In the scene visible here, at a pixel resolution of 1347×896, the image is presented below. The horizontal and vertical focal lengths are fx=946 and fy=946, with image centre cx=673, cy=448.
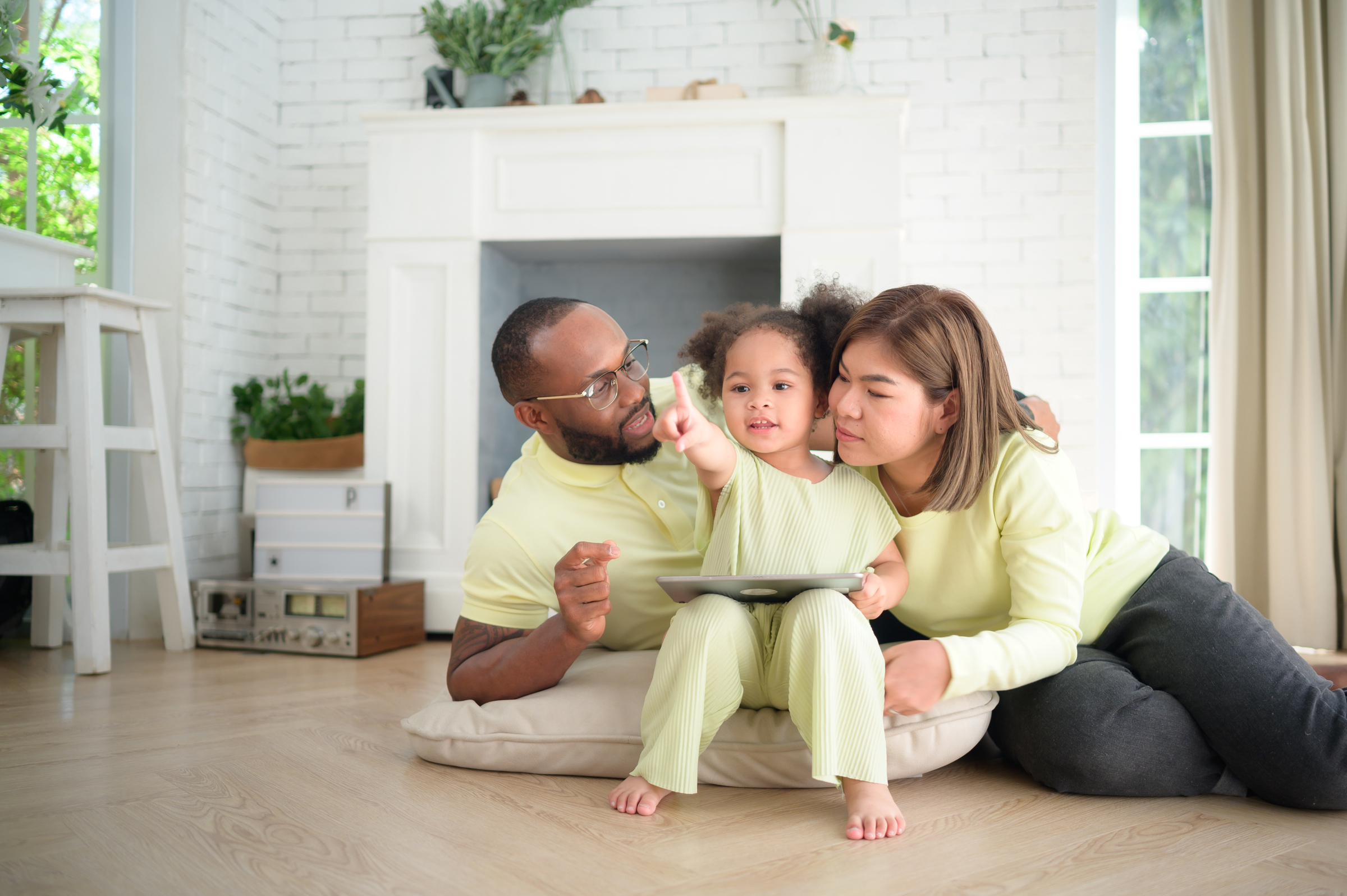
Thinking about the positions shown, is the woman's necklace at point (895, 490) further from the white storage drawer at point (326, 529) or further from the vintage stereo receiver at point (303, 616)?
the white storage drawer at point (326, 529)

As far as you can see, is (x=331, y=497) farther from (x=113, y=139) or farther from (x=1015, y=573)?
(x=1015, y=573)

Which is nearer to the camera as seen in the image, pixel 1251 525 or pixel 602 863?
pixel 602 863

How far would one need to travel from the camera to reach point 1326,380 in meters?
2.85

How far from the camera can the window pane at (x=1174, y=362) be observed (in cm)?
322

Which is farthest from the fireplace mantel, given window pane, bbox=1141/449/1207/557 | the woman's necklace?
the woman's necklace

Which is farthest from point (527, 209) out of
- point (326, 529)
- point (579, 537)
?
point (579, 537)

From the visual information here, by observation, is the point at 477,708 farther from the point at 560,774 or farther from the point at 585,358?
the point at 585,358

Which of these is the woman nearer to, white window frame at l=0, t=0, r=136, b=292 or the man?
the man

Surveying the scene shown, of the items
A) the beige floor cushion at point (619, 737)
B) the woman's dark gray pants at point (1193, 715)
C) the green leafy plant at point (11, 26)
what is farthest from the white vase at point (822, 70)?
the green leafy plant at point (11, 26)

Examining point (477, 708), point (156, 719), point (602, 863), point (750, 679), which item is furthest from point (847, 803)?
point (156, 719)

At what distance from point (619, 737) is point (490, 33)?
8.56 feet

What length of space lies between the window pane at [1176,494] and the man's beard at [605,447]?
7.57 feet

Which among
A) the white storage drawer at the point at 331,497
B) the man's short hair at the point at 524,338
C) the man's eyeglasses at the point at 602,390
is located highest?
the man's short hair at the point at 524,338

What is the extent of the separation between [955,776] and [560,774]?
0.64 meters
